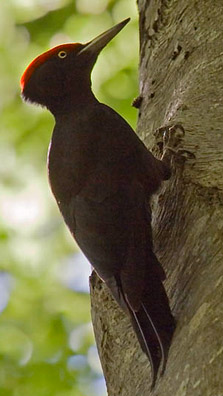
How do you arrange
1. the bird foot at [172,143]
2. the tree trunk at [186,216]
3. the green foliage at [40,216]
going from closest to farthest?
the tree trunk at [186,216], the bird foot at [172,143], the green foliage at [40,216]

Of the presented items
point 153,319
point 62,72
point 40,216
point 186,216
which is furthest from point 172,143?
point 40,216

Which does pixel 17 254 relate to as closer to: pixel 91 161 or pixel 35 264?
pixel 35 264

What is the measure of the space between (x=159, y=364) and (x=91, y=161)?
1.06 m

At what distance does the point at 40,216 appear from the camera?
17.1 feet

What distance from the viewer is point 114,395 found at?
2877mm

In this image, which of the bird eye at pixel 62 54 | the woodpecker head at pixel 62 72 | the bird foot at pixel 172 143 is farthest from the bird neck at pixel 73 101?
the bird foot at pixel 172 143

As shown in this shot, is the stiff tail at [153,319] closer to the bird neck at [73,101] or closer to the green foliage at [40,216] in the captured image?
the bird neck at [73,101]

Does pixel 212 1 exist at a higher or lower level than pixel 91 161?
higher

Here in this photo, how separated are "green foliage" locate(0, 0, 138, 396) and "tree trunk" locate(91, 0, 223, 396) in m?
1.56

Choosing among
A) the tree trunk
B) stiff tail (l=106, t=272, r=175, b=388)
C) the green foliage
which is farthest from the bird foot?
the green foliage

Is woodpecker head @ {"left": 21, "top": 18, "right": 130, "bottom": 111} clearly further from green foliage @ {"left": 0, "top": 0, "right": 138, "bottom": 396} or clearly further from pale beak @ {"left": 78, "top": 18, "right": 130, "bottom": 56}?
green foliage @ {"left": 0, "top": 0, "right": 138, "bottom": 396}

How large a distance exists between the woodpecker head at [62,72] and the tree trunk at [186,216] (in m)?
0.32

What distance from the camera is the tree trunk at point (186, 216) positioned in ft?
8.15

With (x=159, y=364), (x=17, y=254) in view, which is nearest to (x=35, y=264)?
(x=17, y=254)
